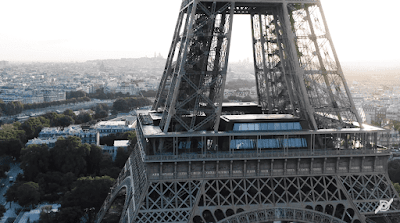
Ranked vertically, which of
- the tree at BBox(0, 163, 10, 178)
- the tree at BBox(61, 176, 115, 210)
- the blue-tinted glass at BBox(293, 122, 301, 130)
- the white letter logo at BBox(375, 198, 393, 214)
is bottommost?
the tree at BBox(0, 163, 10, 178)

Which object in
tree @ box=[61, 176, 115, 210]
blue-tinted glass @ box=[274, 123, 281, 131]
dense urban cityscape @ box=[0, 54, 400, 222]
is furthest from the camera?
dense urban cityscape @ box=[0, 54, 400, 222]

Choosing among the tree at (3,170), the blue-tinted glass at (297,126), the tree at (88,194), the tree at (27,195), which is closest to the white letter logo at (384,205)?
the blue-tinted glass at (297,126)

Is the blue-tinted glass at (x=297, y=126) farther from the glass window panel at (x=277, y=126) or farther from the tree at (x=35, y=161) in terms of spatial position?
the tree at (x=35, y=161)

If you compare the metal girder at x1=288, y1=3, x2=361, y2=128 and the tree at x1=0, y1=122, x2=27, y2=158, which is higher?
the metal girder at x1=288, y1=3, x2=361, y2=128

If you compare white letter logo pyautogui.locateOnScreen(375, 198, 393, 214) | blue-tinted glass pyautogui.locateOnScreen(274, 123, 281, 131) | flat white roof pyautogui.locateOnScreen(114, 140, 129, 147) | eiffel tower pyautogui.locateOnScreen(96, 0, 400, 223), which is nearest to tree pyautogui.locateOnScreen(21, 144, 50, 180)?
flat white roof pyautogui.locateOnScreen(114, 140, 129, 147)

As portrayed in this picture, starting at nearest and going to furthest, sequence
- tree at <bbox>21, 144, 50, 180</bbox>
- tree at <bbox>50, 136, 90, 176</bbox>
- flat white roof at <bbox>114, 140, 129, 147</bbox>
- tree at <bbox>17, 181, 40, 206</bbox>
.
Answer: tree at <bbox>17, 181, 40, 206</bbox>
tree at <bbox>21, 144, 50, 180</bbox>
tree at <bbox>50, 136, 90, 176</bbox>
flat white roof at <bbox>114, 140, 129, 147</bbox>

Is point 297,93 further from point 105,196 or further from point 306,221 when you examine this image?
point 105,196

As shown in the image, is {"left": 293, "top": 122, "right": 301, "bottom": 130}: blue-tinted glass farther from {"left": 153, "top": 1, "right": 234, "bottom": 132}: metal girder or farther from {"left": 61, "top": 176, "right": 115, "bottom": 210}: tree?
{"left": 61, "top": 176, "right": 115, "bottom": 210}: tree
